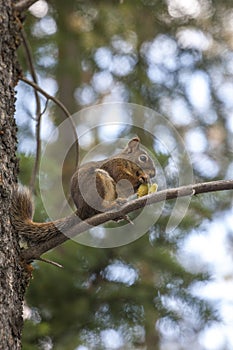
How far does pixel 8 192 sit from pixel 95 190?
432 mm

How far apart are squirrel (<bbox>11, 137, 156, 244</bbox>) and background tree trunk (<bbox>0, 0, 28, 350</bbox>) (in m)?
0.05

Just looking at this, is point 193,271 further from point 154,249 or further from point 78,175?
point 78,175

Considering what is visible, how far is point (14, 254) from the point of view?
5.49 feet

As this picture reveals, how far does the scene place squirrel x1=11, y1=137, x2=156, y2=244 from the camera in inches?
69.8

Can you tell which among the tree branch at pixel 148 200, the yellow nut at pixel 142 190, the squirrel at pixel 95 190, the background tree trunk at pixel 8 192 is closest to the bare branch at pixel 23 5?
the background tree trunk at pixel 8 192

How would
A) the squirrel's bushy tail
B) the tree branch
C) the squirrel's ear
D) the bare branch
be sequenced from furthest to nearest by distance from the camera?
the squirrel's ear < the bare branch < the squirrel's bushy tail < the tree branch

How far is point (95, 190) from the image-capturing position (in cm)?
213

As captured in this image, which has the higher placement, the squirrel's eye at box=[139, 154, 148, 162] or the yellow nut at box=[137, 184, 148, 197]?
the squirrel's eye at box=[139, 154, 148, 162]

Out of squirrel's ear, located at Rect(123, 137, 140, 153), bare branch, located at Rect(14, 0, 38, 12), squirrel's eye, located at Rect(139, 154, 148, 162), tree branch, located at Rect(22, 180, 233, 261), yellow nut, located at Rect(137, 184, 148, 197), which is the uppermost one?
bare branch, located at Rect(14, 0, 38, 12)

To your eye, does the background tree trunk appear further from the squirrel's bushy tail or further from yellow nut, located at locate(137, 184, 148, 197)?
yellow nut, located at locate(137, 184, 148, 197)

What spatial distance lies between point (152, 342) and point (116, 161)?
44.4 inches

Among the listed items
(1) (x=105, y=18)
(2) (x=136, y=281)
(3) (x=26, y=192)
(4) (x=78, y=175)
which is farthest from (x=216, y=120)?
(3) (x=26, y=192)

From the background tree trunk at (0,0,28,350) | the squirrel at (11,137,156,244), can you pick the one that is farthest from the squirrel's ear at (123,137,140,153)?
the background tree trunk at (0,0,28,350)

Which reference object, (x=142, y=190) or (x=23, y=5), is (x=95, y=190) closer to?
(x=142, y=190)
